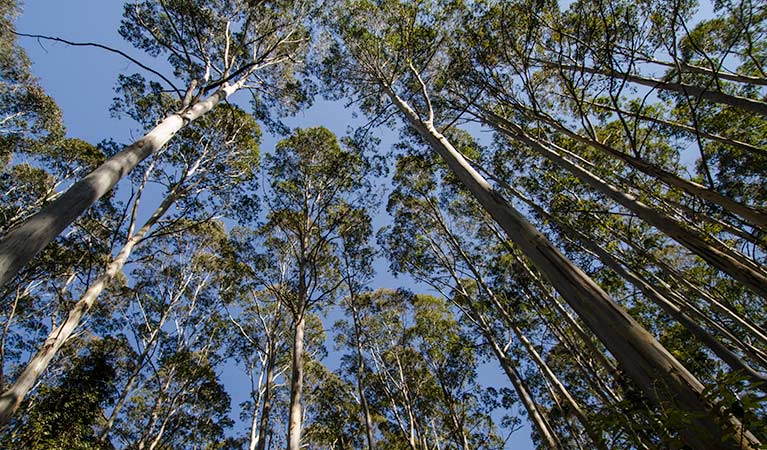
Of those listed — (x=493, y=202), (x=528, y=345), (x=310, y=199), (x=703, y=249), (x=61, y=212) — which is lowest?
(x=703, y=249)

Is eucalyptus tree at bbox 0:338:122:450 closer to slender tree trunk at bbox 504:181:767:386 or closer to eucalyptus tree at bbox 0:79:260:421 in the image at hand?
eucalyptus tree at bbox 0:79:260:421

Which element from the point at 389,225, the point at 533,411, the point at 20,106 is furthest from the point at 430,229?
the point at 20,106

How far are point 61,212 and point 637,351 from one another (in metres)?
3.82

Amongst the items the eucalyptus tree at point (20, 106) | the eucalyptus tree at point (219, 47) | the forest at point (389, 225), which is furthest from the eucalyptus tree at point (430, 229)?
the eucalyptus tree at point (20, 106)

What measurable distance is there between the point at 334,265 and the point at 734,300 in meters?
10.7

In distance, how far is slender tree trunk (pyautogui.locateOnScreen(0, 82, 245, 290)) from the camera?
2000mm

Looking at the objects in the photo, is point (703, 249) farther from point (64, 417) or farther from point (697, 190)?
point (64, 417)

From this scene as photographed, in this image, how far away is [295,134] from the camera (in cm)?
1087

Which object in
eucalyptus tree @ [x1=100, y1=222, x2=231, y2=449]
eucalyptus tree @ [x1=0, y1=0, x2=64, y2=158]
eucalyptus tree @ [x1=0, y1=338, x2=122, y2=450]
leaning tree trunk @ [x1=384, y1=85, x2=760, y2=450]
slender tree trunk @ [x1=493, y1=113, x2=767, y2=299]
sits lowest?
leaning tree trunk @ [x1=384, y1=85, x2=760, y2=450]

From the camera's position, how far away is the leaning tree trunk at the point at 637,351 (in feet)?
4.79

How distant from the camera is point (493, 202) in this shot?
360 cm

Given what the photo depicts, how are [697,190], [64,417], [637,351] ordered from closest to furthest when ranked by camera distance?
1. [637,351]
2. [697,190]
3. [64,417]

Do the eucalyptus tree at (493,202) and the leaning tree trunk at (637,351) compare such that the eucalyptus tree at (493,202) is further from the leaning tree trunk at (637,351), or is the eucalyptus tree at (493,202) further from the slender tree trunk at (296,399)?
the slender tree trunk at (296,399)

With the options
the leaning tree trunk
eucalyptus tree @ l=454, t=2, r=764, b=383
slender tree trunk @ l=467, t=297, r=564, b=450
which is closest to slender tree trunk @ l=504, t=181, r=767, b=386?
eucalyptus tree @ l=454, t=2, r=764, b=383
